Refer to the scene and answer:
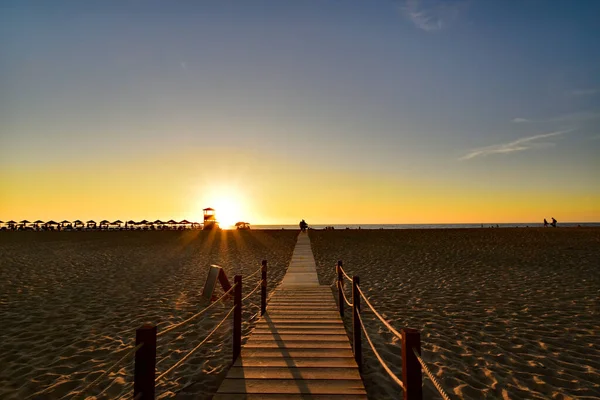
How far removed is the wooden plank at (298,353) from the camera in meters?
4.85

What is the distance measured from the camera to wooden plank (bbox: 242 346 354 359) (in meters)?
4.85

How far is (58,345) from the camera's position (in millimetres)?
6051

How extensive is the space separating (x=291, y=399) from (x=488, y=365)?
3504 millimetres

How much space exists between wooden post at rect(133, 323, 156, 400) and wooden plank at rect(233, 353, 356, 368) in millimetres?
2106

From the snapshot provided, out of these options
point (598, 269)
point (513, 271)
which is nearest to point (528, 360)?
point (513, 271)

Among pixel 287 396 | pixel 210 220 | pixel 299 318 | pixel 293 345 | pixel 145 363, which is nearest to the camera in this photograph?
pixel 145 363

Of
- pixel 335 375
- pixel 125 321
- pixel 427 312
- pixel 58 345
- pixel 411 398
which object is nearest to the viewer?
pixel 411 398

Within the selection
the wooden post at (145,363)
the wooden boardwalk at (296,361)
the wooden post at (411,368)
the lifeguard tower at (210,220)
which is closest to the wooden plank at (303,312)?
the wooden boardwalk at (296,361)

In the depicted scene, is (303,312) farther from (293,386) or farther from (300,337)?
(293,386)

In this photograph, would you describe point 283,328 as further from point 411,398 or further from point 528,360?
point 528,360

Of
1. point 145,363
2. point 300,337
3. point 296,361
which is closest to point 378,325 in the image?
point 300,337

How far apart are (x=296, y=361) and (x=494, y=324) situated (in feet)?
16.6

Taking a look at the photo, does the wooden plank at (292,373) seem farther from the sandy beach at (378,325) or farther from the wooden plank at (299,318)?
the wooden plank at (299,318)

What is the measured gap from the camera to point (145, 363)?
262cm
